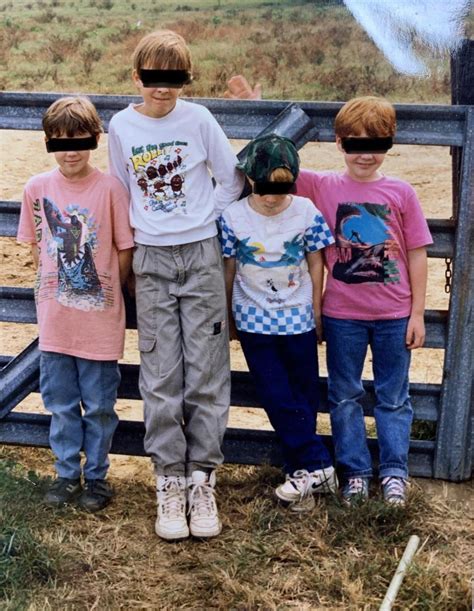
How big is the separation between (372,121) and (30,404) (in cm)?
261

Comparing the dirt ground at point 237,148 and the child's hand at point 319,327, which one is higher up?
the child's hand at point 319,327

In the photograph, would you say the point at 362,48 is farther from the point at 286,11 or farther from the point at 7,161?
the point at 7,161

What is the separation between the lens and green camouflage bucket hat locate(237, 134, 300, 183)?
3.39m

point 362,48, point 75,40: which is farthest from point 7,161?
point 362,48

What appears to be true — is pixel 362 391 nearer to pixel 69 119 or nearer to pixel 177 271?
pixel 177 271

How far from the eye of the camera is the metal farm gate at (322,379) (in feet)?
11.9

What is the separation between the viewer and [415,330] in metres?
3.63

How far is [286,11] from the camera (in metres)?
15.2

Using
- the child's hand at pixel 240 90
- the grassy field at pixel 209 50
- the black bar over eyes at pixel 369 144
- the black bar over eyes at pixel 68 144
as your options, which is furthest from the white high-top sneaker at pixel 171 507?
the grassy field at pixel 209 50

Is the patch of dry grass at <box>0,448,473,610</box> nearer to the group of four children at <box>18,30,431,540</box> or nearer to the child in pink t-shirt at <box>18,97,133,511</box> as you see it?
the group of four children at <box>18,30,431,540</box>

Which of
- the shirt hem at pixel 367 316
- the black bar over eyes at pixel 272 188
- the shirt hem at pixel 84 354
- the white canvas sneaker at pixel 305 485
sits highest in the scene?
the black bar over eyes at pixel 272 188

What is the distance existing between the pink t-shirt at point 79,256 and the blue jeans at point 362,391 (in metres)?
0.82

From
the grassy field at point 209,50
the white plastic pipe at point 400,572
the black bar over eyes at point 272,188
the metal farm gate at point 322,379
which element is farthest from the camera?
the grassy field at point 209,50

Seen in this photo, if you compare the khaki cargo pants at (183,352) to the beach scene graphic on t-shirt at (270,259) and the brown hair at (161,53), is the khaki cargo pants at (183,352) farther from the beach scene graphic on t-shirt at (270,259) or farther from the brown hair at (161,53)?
the brown hair at (161,53)
